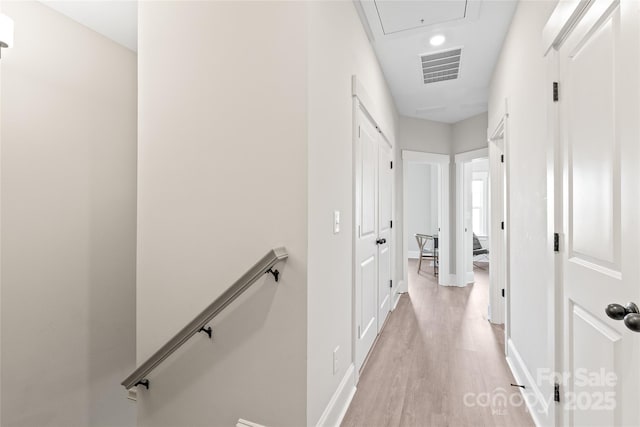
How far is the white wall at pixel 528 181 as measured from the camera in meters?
1.78

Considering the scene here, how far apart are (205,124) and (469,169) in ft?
16.9

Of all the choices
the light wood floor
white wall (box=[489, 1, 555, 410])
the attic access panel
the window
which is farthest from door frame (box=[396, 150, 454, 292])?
the window

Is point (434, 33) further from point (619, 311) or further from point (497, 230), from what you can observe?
point (619, 311)

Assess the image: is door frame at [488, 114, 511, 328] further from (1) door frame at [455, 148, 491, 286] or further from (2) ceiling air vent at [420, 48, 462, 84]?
(1) door frame at [455, 148, 491, 286]

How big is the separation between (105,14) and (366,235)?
2619 millimetres

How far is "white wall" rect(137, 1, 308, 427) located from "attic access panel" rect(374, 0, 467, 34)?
3.94 feet

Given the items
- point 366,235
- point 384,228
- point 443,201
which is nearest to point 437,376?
point 366,235

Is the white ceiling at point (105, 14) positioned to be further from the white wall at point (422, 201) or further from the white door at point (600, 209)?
the white wall at point (422, 201)

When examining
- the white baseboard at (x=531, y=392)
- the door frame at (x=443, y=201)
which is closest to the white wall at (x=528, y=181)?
the white baseboard at (x=531, y=392)

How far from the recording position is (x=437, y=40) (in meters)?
2.78

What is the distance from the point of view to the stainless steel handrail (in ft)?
4.64

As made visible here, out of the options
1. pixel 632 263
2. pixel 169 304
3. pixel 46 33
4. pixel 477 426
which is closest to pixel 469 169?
pixel 477 426

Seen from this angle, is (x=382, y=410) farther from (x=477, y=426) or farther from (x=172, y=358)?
(x=172, y=358)

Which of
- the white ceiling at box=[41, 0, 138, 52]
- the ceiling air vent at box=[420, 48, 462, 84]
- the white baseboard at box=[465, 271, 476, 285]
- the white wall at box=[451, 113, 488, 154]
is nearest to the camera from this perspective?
the white ceiling at box=[41, 0, 138, 52]
